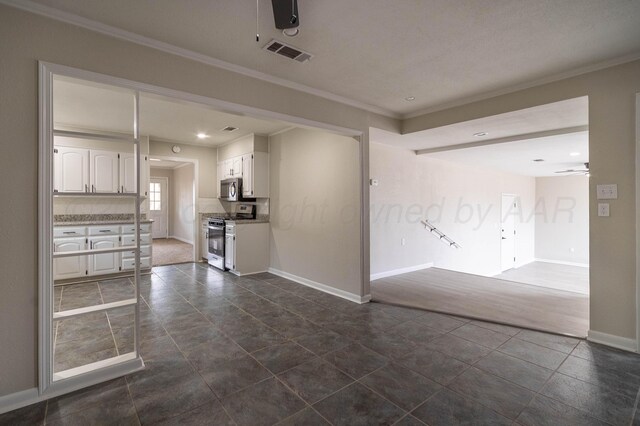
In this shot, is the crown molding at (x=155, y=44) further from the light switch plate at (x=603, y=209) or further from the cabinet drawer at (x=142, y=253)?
the cabinet drawer at (x=142, y=253)

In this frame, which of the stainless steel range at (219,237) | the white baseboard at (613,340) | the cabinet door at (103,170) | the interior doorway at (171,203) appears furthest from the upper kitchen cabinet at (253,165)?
the white baseboard at (613,340)

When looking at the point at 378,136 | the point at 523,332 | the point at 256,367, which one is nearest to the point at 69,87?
the point at 256,367

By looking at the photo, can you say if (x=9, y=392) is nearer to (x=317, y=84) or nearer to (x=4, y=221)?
(x=4, y=221)

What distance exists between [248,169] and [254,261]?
1.71 m

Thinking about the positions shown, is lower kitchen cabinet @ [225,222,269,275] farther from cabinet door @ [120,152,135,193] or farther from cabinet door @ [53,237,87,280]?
cabinet door @ [53,237,87,280]

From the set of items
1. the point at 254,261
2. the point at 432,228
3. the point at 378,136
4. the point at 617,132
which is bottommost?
the point at 254,261

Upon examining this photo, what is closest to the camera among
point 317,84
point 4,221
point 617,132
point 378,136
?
point 4,221

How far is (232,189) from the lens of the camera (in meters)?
6.03

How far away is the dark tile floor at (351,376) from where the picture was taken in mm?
1857

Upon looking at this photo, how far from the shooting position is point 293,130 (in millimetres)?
5141

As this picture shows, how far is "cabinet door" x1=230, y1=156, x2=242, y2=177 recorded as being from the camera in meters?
5.91

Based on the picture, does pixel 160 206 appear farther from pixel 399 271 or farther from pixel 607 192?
pixel 607 192

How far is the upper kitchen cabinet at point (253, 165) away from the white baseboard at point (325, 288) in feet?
4.97

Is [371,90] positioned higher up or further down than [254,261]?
higher up
